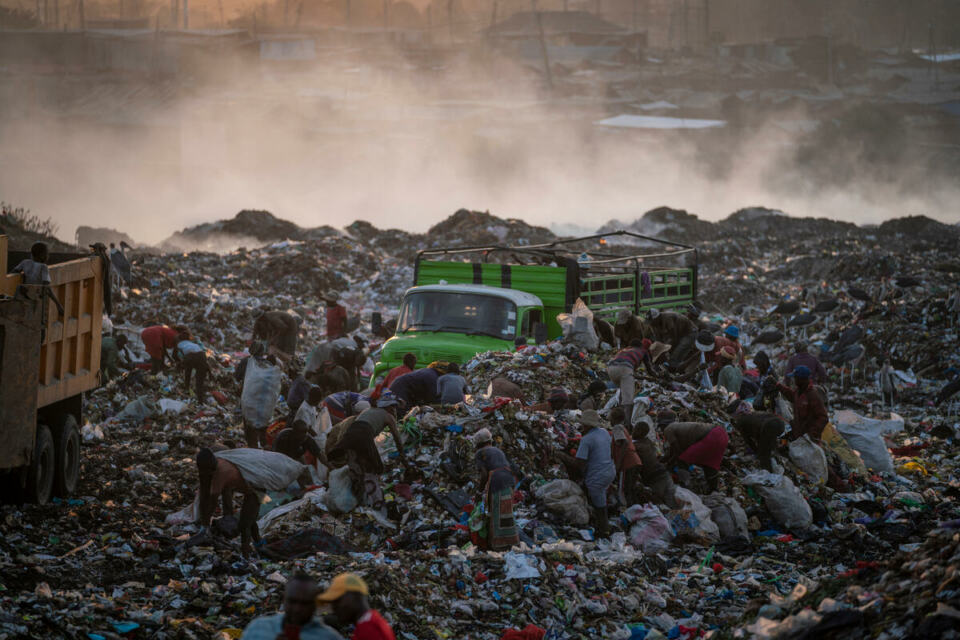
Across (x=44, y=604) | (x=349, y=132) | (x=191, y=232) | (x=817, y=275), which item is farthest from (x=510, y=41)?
(x=44, y=604)

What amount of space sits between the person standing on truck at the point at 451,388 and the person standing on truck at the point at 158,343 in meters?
5.49

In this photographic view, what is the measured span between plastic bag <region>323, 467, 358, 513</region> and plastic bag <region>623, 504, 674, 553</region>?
2504 millimetres

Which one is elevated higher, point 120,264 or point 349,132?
point 349,132

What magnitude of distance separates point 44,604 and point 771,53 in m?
88.3

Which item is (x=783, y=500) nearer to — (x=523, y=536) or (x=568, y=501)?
(x=568, y=501)

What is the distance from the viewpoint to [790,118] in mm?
79438

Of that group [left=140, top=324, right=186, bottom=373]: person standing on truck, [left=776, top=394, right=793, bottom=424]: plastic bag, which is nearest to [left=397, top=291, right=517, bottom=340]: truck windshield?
[left=776, top=394, right=793, bottom=424]: plastic bag

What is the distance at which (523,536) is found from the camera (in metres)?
8.87

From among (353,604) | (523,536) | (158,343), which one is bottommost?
(523,536)

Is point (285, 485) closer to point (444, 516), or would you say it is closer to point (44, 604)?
point (444, 516)

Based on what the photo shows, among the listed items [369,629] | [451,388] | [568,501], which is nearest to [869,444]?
[568,501]

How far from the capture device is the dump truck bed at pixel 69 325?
8578mm

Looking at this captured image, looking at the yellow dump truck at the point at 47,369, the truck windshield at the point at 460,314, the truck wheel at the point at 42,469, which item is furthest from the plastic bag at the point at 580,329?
the truck wheel at the point at 42,469

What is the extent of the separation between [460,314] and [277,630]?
30.1 feet
